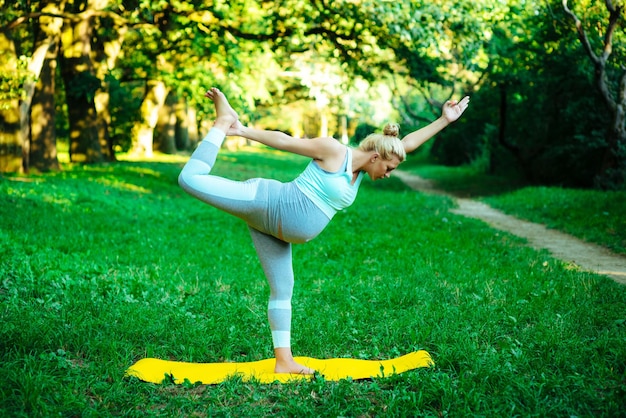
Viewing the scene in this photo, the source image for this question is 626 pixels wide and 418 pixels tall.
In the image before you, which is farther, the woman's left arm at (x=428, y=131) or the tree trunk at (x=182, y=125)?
the tree trunk at (x=182, y=125)

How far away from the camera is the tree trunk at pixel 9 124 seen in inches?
586

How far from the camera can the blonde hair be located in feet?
15.1

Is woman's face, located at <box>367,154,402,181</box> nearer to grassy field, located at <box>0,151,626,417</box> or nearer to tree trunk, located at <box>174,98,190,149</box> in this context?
grassy field, located at <box>0,151,626,417</box>

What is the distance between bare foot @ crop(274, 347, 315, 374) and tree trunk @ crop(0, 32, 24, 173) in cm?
1236

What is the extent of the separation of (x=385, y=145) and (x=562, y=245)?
7581mm

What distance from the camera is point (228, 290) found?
291 inches

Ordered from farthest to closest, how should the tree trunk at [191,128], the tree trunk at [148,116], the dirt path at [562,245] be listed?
the tree trunk at [191,128] < the tree trunk at [148,116] < the dirt path at [562,245]

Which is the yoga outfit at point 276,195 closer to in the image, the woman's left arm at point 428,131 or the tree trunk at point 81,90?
the woman's left arm at point 428,131

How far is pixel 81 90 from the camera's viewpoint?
19734 millimetres

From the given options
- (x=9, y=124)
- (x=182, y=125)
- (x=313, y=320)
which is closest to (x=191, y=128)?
(x=182, y=125)

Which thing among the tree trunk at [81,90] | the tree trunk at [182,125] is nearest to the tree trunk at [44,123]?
the tree trunk at [81,90]

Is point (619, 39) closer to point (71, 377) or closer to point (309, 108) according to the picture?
point (71, 377)

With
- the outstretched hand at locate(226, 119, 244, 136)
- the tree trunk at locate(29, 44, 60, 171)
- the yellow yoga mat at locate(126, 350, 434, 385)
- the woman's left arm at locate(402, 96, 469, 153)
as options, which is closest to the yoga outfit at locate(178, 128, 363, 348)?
the outstretched hand at locate(226, 119, 244, 136)

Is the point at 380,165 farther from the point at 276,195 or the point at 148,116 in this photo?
the point at 148,116
